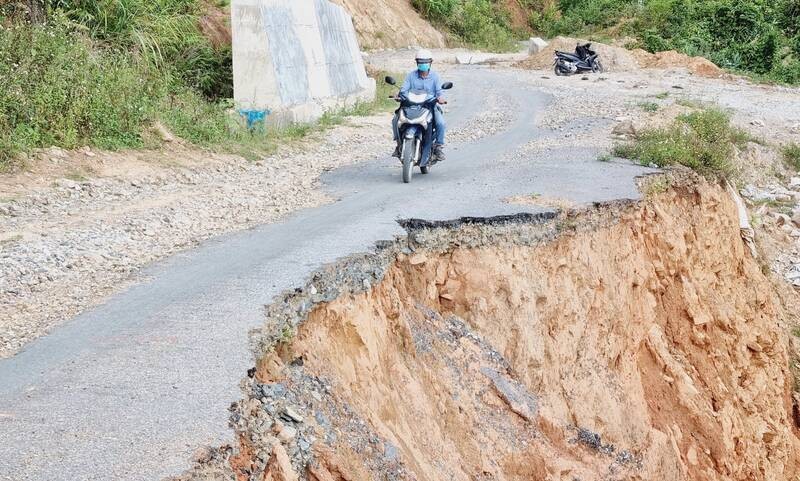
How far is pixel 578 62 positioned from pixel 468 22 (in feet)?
43.3

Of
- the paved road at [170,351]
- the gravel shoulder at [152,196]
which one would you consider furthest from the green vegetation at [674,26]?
the paved road at [170,351]

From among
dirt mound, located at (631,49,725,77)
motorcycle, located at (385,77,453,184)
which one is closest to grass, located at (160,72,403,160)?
motorcycle, located at (385,77,453,184)

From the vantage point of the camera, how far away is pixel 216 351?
4.96 meters

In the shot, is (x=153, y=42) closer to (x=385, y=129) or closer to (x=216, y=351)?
(x=385, y=129)

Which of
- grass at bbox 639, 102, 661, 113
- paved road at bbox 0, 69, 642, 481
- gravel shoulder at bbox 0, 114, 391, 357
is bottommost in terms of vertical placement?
grass at bbox 639, 102, 661, 113

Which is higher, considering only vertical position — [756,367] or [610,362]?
[610,362]

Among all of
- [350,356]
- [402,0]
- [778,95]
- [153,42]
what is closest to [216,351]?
[350,356]

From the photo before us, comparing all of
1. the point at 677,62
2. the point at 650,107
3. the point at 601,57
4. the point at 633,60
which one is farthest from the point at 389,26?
the point at 650,107

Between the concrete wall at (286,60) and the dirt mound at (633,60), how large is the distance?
12673 mm

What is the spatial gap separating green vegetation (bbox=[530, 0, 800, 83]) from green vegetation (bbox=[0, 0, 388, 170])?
1675 cm

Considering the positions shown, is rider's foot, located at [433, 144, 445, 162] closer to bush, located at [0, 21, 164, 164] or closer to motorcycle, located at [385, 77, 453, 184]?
motorcycle, located at [385, 77, 453, 184]

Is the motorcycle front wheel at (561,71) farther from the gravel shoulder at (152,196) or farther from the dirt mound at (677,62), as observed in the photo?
the gravel shoulder at (152,196)

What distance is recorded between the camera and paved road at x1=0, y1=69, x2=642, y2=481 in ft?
12.6

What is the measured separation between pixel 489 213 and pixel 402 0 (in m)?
30.8
